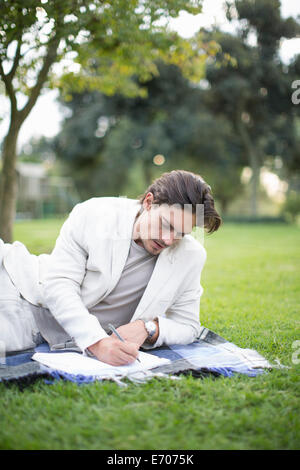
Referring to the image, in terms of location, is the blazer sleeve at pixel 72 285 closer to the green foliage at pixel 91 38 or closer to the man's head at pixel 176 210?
the man's head at pixel 176 210

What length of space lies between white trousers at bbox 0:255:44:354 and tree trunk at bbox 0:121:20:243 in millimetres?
3686

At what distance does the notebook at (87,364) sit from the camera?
7.11 ft

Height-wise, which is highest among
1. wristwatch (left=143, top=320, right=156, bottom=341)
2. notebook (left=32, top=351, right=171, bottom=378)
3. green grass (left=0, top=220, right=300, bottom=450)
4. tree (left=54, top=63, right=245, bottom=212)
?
tree (left=54, top=63, right=245, bottom=212)

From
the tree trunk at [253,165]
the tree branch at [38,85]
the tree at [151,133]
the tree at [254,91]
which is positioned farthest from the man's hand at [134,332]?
the tree trunk at [253,165]

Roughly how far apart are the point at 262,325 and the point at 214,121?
20302 millimetres

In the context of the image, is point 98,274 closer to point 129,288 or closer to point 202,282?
point 129,288

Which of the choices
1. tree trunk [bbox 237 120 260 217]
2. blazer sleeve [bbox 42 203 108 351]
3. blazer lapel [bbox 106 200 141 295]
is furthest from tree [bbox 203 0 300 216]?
blazer sleeve [bbox 42 203 108 351]

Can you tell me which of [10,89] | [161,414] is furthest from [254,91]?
[161,414]

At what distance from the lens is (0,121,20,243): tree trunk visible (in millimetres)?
6027

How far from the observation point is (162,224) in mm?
2393

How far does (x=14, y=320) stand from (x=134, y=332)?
29.2 inches

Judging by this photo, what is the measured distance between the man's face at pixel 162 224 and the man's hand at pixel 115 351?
1.97 ft

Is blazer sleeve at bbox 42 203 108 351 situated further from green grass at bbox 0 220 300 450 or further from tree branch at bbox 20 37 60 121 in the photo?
tree branch at bbox 20 37 60 121

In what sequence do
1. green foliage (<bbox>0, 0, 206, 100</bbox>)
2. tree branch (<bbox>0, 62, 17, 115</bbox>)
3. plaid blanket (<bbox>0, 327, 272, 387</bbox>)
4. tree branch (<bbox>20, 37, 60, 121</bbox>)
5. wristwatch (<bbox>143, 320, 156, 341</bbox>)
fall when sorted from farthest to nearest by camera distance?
tree branch (<bbox>20, 37, 60, 121</bbox>)
tree branch (<bbox>0, 62, 17, 115</bbox>)
green foliage (<bbox>0, 0, 206, 100</bbox>)
wristwatch (<bbox>143, 320, 156, 341</bbox>)
plaid blanket (<bbox>0, 327, 272, 387</bbox>)
